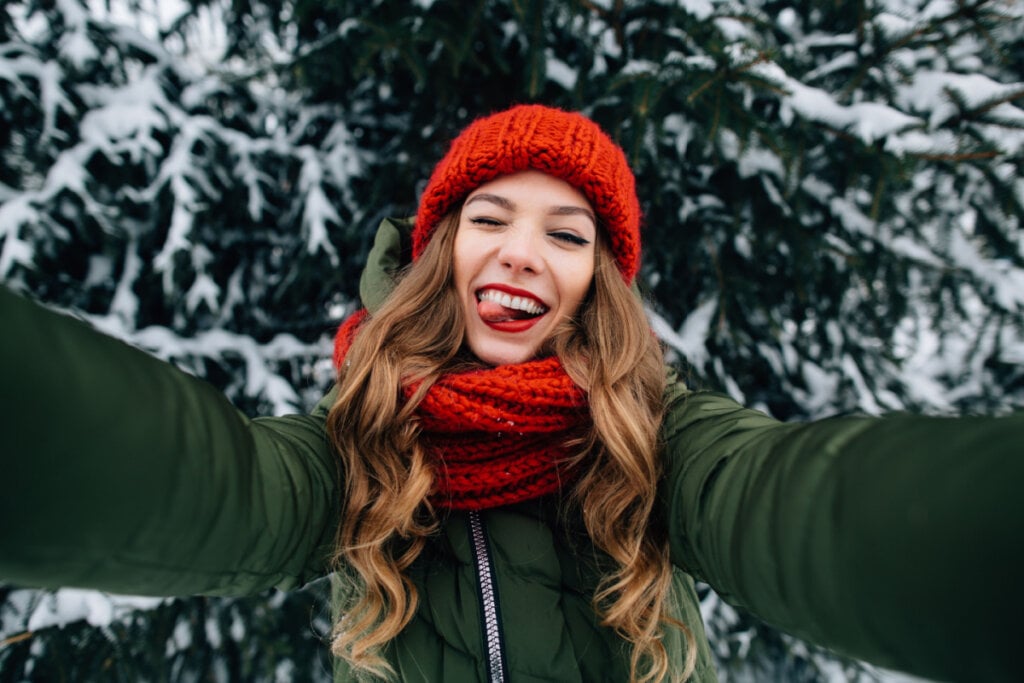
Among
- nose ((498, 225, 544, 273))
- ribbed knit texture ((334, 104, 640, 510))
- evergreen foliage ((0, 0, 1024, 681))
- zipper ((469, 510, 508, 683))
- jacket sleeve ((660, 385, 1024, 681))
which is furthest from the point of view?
evergreen foliage ((0, 0, 1024, 681))

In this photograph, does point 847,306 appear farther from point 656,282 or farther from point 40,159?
point 40,159

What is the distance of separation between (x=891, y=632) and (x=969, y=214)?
279 centimetres

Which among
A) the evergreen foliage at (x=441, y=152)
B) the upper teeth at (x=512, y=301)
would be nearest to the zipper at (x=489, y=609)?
the upper teeth at (x=512, y=301)

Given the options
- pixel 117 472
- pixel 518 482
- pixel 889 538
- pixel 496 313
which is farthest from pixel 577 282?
pixel 117 472

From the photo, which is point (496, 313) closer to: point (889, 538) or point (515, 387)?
point (515, 387)

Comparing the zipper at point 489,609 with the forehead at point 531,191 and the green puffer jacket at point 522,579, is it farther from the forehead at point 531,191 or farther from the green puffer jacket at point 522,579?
the forehead at point 531,191

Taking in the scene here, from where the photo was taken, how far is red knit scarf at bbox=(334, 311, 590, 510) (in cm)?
109

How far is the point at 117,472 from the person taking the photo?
570 millimetres

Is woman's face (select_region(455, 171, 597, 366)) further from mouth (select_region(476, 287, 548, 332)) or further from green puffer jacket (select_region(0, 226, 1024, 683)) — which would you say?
green puffer jacket (select_region(0, 226, 1024, 683))

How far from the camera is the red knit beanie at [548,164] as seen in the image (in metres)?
1.30

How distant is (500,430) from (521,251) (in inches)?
17.7

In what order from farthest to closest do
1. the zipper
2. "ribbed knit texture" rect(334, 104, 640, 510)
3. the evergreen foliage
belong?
the evergreen foliage, "ribbed knit texture" rect(334, 104, 640, 510), the zipper

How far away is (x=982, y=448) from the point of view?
0.50m

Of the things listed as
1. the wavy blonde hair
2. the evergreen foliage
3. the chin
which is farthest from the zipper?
the evergreen foliage
